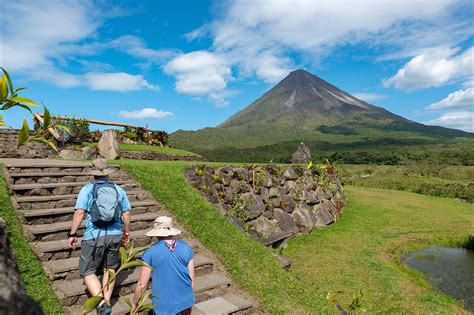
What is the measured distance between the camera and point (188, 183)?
10.1 metres

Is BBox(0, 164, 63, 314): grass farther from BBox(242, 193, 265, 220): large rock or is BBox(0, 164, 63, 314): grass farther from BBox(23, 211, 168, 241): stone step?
BBox(242, 193, 265, 220): large rock

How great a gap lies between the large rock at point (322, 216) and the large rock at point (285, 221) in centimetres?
168

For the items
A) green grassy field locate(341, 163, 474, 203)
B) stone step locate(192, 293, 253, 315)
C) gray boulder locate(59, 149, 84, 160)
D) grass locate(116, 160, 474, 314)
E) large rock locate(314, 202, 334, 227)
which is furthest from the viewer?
green grassy field locate(341, 163, 474, 203)

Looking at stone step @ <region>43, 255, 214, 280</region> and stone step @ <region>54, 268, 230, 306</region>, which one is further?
stone step @ <region>43, 255, 214, 280</region>

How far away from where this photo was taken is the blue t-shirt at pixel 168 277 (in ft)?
13.3

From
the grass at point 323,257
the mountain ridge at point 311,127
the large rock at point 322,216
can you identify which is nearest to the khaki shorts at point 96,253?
the grass at point 323,257

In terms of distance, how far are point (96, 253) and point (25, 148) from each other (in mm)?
9810

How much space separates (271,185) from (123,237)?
812 centimetres

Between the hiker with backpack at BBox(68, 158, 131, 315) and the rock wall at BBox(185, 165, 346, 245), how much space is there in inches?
195

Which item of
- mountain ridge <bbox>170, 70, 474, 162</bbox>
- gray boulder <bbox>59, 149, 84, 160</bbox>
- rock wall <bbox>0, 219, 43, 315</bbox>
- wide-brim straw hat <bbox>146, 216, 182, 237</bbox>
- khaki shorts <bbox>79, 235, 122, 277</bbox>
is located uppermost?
mountain ridge <bbox>170, 70, 474, 162</bbox>

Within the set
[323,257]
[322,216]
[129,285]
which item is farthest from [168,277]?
[322,216]

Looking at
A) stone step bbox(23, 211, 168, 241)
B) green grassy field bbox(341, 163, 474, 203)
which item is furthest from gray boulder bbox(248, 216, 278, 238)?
green grassy field bbox(341, 163, 474, 203)

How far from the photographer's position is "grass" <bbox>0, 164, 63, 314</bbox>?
4.62 meters

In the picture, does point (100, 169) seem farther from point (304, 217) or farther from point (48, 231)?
point (304, 217)
